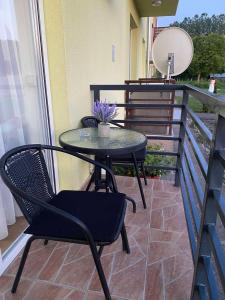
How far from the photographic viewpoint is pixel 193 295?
117cm

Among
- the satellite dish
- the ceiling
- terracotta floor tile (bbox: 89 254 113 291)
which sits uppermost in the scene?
the ceiling

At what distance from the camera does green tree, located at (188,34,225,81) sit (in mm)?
17469

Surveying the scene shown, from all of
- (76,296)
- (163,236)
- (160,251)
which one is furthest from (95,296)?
(163,236)

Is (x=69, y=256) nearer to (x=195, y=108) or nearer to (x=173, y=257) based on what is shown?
(x=173, y=257)

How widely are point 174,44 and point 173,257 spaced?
12.0 feet

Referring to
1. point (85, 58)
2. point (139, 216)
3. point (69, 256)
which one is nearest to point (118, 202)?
point (69, 256)

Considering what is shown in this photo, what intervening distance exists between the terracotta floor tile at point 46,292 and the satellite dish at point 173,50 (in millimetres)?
3968

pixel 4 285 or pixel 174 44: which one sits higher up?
pixel 174 44

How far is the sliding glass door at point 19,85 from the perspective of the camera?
1384 millimetres

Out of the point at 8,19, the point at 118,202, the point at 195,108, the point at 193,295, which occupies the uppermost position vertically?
the point at 8,19

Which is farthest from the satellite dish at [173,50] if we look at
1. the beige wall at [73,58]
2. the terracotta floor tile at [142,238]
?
the terracotta floor tile at [142,238]

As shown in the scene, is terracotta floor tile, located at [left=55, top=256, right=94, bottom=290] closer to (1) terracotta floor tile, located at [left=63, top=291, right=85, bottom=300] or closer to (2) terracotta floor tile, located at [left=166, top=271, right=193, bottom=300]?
(1) terracotta floor tile, located at [left=63, top=291, right=85, bottom=300]

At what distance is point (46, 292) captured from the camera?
129cm

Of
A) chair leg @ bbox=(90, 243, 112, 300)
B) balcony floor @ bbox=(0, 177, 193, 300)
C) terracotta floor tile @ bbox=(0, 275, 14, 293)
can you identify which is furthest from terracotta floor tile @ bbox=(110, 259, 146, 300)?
terracotta floor tile @ bbox=(0, 275, 14, 293)
